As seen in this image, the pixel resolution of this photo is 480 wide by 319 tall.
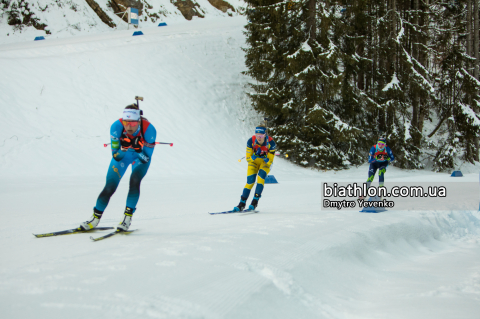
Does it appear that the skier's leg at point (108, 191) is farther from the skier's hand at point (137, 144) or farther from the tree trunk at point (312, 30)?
the tree trunk at point (312, 30)

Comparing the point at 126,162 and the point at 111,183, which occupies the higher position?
the point at 126,162

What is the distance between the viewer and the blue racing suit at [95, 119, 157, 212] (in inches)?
206

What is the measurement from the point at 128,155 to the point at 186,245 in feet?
5.95

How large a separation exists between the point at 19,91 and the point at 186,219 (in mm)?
13599

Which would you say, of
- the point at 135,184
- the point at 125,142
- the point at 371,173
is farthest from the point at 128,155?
the point at 371,173

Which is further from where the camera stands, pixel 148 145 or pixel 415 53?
pixel 415 53

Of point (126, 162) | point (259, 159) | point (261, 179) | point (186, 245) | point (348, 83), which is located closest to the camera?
point (186, 245)

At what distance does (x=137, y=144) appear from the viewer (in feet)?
17.6

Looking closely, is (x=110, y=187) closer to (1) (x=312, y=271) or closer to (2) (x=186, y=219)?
(2) (x=186, y=219)

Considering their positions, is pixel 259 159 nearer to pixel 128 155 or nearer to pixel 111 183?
pixel 128 155

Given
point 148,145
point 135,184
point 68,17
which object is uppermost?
point 68,17

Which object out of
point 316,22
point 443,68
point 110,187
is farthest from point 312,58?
point 110,187

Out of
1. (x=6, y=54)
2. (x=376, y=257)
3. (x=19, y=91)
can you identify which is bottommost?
(x=376, y=257)

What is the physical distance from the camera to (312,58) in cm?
2030
